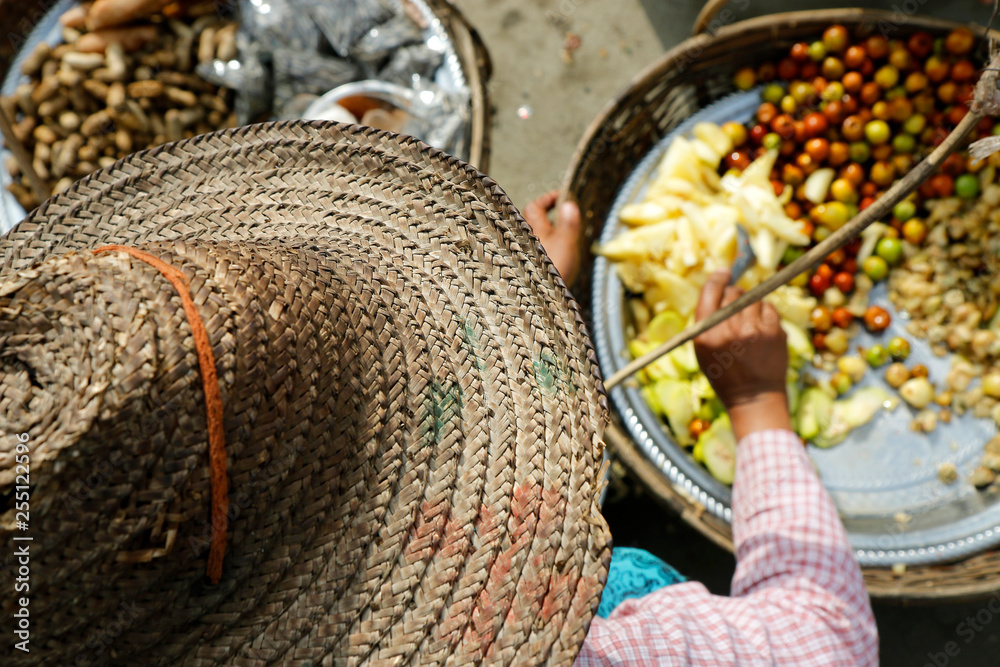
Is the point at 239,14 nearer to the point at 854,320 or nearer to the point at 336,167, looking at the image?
the point at 336,167

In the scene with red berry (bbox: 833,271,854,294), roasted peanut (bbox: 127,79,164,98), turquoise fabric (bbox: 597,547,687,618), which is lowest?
turquoise fabric (bbox: 597,547,687,618)

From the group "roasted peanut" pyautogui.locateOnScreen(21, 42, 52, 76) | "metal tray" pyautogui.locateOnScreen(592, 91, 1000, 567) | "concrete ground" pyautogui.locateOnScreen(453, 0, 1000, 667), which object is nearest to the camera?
"metal tray" pyautogui.locateOnScreen(592, 91, 1000, 567)

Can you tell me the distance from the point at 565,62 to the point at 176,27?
1.56m

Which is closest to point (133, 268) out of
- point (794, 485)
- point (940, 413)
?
point (794, 485)

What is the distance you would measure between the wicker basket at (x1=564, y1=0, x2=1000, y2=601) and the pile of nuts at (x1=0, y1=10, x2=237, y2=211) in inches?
54.7

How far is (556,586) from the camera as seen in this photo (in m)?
0.90

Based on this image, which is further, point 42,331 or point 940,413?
point 940,413

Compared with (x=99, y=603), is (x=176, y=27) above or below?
above

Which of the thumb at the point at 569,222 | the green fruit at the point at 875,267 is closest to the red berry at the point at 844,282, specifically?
the green fruit at the point at 875,267

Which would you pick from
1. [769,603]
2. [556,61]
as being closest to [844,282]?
[769,603]

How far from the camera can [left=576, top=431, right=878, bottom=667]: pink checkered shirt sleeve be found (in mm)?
1193

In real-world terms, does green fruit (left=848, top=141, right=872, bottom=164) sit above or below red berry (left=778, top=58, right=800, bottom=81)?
below

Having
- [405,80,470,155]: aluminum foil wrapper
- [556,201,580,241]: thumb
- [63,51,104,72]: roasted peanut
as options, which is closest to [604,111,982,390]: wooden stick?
[556,201,580,241]: thumb

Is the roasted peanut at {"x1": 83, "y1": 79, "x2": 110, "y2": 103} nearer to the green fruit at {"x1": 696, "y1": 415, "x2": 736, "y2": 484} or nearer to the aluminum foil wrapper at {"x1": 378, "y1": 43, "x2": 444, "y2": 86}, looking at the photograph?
the aluminum foil wrapper at {"x1": 378, "y1": 43, "x2": 444, "y2": 86}
